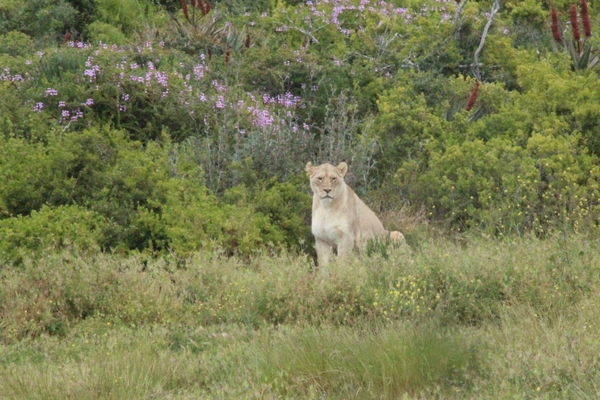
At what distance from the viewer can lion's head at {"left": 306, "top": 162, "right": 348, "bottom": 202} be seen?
1040cm

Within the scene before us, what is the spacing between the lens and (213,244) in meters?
10.2

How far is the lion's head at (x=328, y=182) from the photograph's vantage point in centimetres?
1040

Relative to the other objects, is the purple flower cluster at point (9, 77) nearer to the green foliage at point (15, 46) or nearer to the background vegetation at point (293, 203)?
the background vegetation at point (293, 203)

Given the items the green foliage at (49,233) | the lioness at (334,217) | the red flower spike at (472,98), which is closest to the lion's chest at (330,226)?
the lioness at (334,217)

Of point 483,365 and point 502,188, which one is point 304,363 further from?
point 502,188

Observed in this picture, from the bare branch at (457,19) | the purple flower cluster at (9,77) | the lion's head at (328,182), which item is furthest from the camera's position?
the bare branch at (457,19)

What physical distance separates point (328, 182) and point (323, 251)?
699 millimetres

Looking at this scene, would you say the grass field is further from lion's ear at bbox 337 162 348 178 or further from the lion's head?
lion's ear at bbox 337 162 348 178

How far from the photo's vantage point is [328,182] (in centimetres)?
1044

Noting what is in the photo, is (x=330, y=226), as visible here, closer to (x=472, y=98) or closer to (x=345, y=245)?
(x=345, y=245)

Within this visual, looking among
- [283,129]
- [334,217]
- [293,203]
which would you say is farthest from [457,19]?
[334,217]

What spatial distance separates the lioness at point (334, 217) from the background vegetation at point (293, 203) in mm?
303

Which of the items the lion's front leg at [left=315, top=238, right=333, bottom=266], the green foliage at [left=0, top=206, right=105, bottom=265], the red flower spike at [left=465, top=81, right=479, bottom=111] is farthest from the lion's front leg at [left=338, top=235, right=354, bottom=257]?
the red flower spike at [left=465, top=81, right=479, bottom=111]

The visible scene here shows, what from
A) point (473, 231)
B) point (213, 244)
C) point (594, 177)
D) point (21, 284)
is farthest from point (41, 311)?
point (594, 177)
